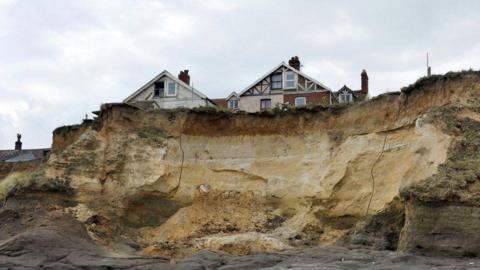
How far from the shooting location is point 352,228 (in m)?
24.1

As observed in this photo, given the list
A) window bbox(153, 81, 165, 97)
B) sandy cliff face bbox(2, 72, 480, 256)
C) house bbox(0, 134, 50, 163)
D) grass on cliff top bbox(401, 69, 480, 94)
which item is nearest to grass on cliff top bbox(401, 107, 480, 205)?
sandy cliff face bbox(2, 72, 480, 256)

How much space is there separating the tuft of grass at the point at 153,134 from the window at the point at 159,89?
2228 cm

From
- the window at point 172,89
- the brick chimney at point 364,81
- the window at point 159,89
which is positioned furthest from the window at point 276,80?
the window at point 159,89

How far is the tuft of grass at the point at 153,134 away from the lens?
28.3 meters

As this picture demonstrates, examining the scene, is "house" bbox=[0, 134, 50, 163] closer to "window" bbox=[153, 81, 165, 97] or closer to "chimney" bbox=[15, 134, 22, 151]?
"chimney" bbox=[15, 134, 22, 151]

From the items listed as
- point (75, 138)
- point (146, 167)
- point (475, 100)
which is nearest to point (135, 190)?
point (146, 167)

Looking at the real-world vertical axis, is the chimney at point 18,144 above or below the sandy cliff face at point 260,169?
above

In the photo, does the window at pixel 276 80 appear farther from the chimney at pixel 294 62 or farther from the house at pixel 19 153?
the house at pixel 19 153

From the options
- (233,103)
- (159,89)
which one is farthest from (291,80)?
(159,89)

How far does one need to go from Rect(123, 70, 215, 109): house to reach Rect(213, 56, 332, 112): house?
8.66ft

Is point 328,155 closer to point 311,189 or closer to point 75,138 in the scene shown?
point 311,189

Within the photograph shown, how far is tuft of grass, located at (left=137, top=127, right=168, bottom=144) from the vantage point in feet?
92.9

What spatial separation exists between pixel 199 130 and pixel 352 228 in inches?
321

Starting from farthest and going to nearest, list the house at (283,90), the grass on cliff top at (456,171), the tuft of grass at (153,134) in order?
the house at (283,90), the tuft of grass at (153,134), the grass on cliff top at (456,171)
